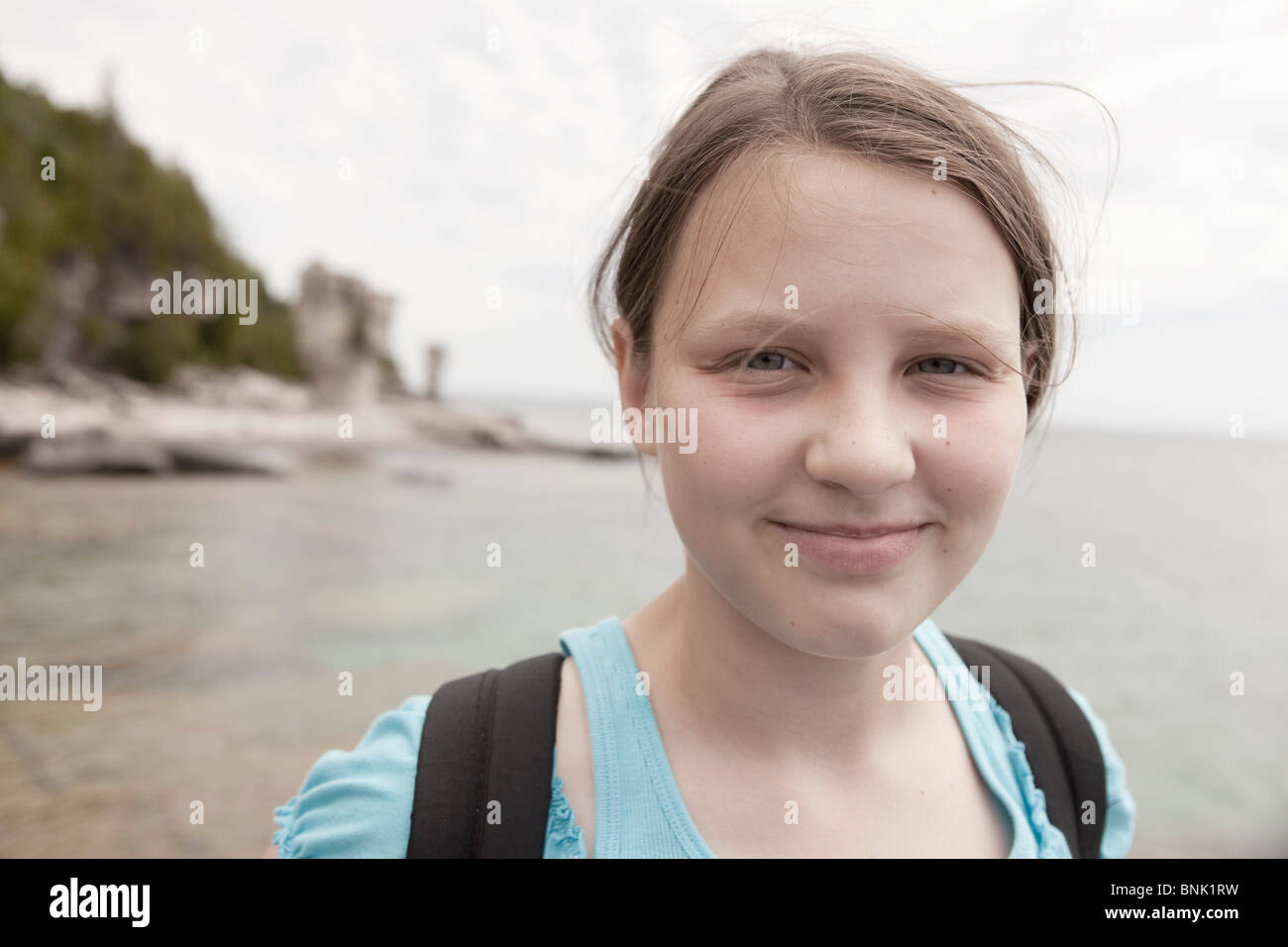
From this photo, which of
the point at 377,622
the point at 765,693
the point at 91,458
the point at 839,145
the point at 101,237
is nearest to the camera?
the point at 839,145

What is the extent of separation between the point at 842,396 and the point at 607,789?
27.6 inches

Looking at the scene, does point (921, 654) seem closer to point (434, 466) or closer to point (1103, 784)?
point (1103, 784)

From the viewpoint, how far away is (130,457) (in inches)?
789

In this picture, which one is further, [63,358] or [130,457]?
[63,358]

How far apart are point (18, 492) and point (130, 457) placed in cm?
293

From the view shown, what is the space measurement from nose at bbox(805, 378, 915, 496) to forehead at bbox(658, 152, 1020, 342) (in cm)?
11

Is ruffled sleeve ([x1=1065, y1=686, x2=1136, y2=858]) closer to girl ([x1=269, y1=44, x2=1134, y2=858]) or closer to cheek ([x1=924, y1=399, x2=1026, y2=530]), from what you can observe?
girl ([x1=269, y1=44, x2=1134, y2=858])

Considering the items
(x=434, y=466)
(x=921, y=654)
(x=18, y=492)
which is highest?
(x=434, y=466)

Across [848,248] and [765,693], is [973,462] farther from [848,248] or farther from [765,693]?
[765,693]

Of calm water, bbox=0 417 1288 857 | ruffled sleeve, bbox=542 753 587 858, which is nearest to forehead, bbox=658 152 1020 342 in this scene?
ruffled sleeve, bbox=542 753 587 858

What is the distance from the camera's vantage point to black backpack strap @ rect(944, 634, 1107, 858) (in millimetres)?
1440

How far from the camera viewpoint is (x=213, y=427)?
2991 cm

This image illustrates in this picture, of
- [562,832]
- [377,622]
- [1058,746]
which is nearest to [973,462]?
[1058,746]

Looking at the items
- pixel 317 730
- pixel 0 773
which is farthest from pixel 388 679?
pixel 0 773
